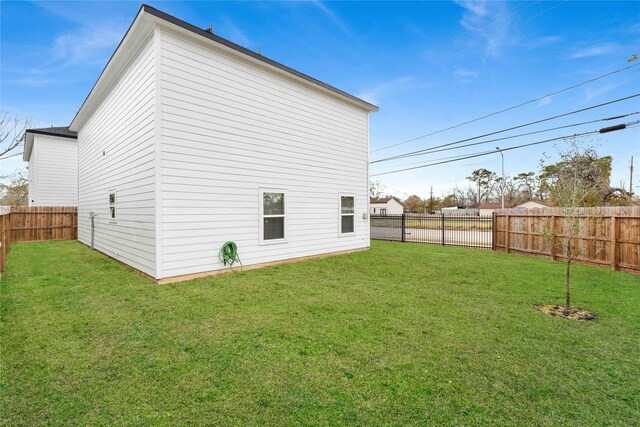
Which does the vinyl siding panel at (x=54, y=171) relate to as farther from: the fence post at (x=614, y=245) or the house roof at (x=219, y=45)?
the fence post at (x=614, y=245)

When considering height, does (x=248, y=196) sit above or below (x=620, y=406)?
above

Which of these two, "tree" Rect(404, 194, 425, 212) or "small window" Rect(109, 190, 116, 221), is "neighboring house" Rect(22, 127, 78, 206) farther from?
"tree" Rect(404, 194, 425, 212)

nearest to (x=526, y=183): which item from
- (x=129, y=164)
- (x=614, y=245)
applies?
(x=614, y=245)

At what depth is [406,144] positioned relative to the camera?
19469mm

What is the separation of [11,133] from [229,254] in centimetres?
2025

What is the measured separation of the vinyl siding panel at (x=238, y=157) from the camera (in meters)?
5.26

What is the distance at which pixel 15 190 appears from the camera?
922 inches

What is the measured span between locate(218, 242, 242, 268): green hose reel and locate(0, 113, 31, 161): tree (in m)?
18.9

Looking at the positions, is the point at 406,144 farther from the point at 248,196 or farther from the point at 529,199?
the point at 529,199

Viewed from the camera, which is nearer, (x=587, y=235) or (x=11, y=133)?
(x=587, y=235)

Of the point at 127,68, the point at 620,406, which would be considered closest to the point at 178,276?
the point at 127,68

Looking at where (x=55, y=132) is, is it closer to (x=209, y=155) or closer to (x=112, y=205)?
(x=112, y=205)

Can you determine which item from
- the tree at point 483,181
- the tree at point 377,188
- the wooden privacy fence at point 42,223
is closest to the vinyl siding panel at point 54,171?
the wooden privacy fence at point 42,223

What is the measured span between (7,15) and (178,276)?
8.89 meters
